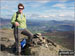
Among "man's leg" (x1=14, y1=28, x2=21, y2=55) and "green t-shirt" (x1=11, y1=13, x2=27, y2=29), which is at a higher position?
"green t-shirt" (x1=11, y1=13, x2=27, y2=29)

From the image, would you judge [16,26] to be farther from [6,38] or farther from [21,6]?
[6,38]

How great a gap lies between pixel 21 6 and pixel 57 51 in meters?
3.29

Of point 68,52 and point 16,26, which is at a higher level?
point 16,26

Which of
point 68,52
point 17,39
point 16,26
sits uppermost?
point 16,26

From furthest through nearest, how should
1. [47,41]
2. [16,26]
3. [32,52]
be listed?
[47,41]
[32,52]
[16,26]

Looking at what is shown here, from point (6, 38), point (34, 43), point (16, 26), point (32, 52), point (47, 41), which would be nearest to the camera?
point (16, 26)

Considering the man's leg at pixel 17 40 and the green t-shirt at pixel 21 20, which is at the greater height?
the green t-shirt at pixel 21 20

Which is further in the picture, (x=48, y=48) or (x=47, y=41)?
(x=47, y=41)

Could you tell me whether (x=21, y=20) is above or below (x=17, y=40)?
above

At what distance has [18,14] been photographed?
29.8 ft

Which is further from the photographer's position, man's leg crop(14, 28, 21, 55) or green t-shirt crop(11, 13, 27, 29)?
man's leg crop(14, 28, 21, 55)

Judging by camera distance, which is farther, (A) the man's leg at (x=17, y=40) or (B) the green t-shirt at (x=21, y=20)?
(A) the man's leg at (x=17, y=40)

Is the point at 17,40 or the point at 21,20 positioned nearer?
the point at 21,20

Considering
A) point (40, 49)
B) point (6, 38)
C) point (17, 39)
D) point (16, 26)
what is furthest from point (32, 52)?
Answer: point (6, 38)
